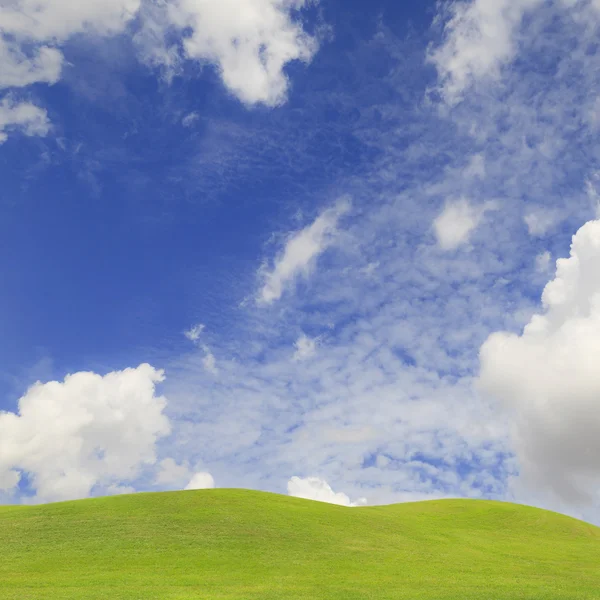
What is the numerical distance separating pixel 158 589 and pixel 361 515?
34.5 m

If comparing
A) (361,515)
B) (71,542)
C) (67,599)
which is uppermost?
(361,515)

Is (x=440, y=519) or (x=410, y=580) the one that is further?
(x=440, y=519)

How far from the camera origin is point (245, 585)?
4038cm

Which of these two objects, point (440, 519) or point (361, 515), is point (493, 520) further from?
point (361, 515)

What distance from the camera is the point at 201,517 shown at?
194ft

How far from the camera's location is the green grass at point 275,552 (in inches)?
1543

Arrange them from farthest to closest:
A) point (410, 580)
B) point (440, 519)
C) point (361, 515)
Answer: point (440, 519) → point (361, 515) → point (410, 580)

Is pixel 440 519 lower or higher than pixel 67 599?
higher

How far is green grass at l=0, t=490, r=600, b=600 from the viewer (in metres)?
39.2

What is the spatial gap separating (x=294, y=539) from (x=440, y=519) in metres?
27.5

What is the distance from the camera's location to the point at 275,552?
163 feet

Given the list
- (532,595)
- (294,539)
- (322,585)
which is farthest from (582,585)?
(294,539)

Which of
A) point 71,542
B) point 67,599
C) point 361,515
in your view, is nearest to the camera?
point 67,599

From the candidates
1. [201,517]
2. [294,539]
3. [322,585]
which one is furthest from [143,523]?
[322,585]
